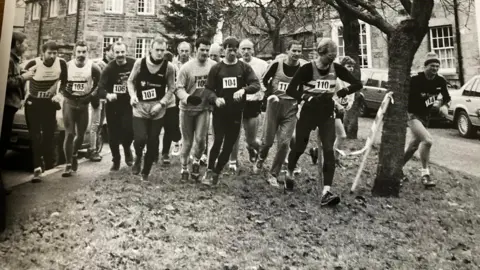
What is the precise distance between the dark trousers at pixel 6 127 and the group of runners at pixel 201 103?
11 mm

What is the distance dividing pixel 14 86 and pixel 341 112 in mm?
1965

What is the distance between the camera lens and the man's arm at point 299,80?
7.80 feet

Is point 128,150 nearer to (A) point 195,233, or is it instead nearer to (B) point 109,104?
(B) point 109,104

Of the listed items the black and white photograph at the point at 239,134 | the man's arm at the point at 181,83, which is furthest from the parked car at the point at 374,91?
the man's arm at the point at 181,83

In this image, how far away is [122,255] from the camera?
77.9 inches

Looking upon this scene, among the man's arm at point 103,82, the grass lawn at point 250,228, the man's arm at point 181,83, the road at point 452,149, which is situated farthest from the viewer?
the man's arm at point 181,83

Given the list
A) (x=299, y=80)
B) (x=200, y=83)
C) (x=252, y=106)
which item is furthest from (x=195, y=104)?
(x=299, y=80)

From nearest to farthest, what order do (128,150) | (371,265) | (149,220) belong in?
1. (371,265)
2. (149,220)
3. (128,150)

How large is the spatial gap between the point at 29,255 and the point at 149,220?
2.04 feet

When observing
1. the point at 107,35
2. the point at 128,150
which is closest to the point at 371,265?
the point at 128,150

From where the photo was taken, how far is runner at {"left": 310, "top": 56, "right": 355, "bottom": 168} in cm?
239

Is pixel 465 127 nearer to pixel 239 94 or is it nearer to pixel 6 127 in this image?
pixel 239 94

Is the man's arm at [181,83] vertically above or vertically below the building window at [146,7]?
below

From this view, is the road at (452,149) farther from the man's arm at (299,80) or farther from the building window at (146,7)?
the building window at (146,7)
